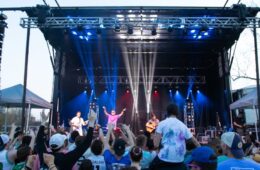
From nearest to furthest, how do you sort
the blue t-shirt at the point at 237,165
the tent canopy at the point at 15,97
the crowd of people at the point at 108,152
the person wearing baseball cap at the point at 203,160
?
the person wearing baseball cap at the point at 203,160 < the blue t-shirt at the point at 237,165 < the crowd of people at the point at 108,152 < the tent canopy at the point at 15,97

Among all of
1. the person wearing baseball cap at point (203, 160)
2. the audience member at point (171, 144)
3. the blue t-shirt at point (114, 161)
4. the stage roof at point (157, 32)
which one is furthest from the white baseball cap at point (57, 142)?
the stage roof at point (157, 32)

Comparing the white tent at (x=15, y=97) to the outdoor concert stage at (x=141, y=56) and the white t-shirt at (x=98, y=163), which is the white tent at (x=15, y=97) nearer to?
the outdoor concert stage at (x=141, y=56)

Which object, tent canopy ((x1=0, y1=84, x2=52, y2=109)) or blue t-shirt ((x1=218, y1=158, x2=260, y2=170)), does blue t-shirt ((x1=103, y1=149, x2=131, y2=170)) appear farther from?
tent canopy ((x1=0, y1=84, x2=52, y2=109))

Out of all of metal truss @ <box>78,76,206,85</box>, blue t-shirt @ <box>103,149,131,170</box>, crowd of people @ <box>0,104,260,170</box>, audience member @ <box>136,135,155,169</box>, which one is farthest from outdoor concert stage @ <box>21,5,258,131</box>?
blue t-shirt @ <box>103,149,131,170</box>

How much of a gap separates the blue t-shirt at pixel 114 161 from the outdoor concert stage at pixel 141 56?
8541mm

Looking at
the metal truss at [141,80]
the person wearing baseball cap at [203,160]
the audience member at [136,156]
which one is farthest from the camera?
the metal truss at [141,80]

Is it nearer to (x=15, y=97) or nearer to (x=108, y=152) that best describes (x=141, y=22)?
(x=15, y=97)

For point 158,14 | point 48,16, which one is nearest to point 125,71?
point 158,14

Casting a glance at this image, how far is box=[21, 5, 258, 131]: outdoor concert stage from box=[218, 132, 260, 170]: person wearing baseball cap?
9.59 m

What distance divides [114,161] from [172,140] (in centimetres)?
72

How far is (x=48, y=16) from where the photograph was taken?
11492 mm

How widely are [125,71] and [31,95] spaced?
328 inches

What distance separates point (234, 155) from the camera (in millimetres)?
2275

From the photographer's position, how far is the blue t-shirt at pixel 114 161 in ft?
11.6
